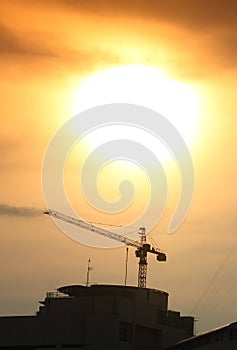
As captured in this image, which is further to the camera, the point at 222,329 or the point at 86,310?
the point at 86,310

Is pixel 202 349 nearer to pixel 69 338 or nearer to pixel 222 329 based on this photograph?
pixel 222 329

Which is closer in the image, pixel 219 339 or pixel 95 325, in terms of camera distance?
pixel 219 339

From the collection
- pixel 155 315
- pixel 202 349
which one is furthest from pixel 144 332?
pixel 202 349

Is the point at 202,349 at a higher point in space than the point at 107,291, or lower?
lower

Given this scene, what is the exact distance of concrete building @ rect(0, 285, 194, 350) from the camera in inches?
4857

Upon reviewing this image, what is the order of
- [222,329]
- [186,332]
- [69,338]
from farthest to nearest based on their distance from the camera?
1. [186,332]
2. [69,338]
3. [222,329]

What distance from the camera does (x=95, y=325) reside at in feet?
406

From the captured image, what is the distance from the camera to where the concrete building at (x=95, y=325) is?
123375mm

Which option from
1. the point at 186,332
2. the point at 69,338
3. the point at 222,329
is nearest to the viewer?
the point at 222,329

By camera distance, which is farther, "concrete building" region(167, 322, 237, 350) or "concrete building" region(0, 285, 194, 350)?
"concrete building" region(0, 285, 194, 350)

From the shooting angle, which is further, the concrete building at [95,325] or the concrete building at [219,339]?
the concrete building at [95,325]

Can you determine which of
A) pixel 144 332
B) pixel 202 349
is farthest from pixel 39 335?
pixel 202 349

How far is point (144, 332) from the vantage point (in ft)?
423

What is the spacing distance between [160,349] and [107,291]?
1404 cm
